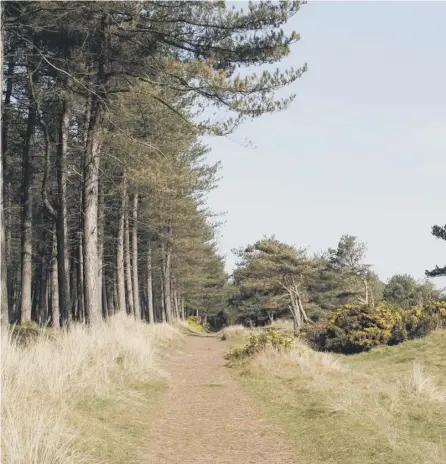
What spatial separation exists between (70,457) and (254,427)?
3.65 m

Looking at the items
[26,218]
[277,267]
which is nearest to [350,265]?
[277,267]

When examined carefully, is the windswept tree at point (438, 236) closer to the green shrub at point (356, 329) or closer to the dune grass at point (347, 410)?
the green shrub at point (356, 329)

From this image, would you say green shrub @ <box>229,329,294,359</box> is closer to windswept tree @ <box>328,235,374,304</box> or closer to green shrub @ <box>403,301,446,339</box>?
green shrub @ <box>403,301,446,339</box>

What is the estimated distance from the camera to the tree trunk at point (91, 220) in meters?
14.4

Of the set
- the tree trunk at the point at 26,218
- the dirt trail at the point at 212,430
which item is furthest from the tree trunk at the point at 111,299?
the dirt trail at the point at 212,430

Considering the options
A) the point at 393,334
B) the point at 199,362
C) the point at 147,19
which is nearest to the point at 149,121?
the point at 147,19

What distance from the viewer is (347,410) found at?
26.1ft

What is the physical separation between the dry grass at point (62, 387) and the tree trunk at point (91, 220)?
1.64 metres

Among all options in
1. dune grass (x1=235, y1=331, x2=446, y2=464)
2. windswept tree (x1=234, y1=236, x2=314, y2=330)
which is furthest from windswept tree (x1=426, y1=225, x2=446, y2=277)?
dune grass (x1=235, y1=331, x2=446, y2=464)

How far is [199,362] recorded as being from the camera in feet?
54.5

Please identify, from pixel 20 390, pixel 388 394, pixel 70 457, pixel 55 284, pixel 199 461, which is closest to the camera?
pixel 70 457

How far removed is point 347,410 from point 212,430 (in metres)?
2.11

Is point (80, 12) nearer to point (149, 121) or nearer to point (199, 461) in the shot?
point (149, 121)

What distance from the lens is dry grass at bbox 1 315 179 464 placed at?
489cm
